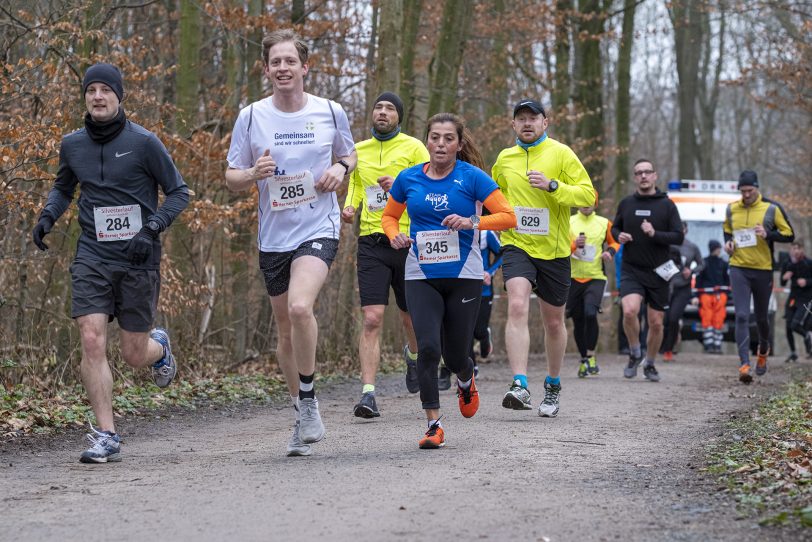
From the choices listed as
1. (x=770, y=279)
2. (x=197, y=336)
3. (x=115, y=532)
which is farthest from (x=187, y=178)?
(x=115, y=532)

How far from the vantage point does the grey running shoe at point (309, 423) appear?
303 inches

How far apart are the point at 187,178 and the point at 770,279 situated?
260 inches

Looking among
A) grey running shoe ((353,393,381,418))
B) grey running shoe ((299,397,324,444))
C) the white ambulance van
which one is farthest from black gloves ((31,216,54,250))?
the white ambulance van

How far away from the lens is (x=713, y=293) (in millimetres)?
24031

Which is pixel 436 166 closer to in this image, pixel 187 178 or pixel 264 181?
pixel 264 181

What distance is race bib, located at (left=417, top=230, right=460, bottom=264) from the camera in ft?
25.8

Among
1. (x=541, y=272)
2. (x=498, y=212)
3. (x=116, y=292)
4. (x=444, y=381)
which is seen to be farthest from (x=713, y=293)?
(x=116, y=292)

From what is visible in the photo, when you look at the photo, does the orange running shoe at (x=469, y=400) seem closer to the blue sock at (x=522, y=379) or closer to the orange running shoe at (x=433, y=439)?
the orange running shoe at (x=433, y=439)

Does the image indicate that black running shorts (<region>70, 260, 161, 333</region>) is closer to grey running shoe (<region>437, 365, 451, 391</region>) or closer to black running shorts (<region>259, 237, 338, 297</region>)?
black running shorts (<region>259, 237, 338, 297</region>)

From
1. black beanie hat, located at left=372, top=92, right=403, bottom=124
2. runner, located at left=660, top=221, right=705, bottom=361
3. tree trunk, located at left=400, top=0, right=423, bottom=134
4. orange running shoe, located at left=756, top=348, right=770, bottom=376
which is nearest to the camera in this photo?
black beanie hat, located at left=372, top=92, right=403, bottom=124

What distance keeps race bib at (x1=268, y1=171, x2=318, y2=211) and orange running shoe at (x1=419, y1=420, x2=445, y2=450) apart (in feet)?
5.06

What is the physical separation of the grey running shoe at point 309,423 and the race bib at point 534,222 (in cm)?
305

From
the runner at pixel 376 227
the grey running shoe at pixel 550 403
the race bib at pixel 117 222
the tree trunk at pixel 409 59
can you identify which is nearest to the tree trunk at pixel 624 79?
the tree trunk at pixel 409 59

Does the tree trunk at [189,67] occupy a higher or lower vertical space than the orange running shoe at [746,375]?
higher
